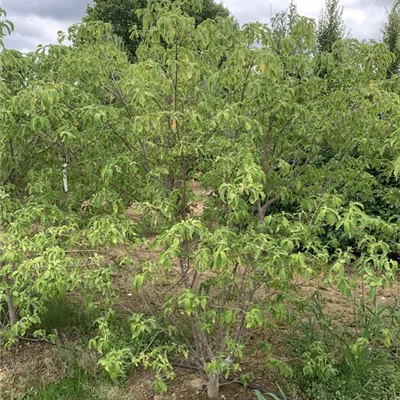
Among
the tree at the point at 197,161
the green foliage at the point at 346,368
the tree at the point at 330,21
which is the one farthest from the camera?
the tree at the point at 330,21

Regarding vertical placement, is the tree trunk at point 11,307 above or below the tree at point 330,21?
below

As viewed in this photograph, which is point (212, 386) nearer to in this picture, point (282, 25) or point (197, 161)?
point (197, 161)

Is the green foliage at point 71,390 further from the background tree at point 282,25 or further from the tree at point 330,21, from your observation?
the tree at point 330,21

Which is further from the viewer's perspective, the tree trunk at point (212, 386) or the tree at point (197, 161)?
the tree trunk at point (212, 386)

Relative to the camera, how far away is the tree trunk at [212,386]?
2.55 meters

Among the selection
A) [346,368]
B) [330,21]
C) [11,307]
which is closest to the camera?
[346,368]

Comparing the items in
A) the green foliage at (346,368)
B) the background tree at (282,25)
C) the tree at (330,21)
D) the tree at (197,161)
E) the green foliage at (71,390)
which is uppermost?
the tree at (330,21)

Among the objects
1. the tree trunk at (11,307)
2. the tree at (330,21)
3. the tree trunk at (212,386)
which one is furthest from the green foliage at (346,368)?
the tree at (330,21)

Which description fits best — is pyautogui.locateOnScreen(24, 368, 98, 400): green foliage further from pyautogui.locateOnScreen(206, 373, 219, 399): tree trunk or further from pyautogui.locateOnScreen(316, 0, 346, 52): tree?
pyautogui.locateOnScreen(316, 0, 346, 52): tree

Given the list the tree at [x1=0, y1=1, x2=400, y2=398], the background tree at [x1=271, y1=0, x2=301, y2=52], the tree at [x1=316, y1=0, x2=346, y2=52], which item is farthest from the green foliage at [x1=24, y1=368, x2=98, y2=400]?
the tree at [x1=316, y1=0, x2=346, y2=52]

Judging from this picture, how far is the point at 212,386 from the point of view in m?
2.56

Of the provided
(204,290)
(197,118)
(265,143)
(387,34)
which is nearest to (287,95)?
(265,143)

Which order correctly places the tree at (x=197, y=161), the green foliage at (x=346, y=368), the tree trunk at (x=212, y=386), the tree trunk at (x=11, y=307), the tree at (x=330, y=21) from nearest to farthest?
the tree at (x=197, y=161) → the green foliage at (x=346, y=368) → the tree trunk at (x=212, y=386) → the tree trunk at (x=11, y=307) → the tree at (x=330, y=21)

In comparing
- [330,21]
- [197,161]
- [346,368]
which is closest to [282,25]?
[197,161]
